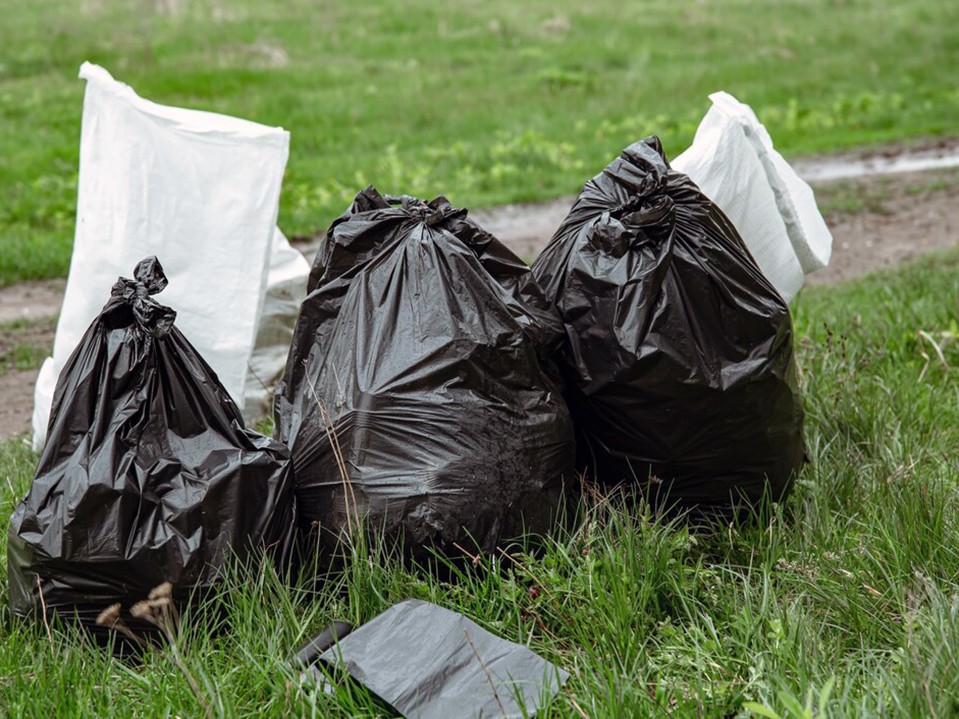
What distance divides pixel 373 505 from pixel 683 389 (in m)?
0.78

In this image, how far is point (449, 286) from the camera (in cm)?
260

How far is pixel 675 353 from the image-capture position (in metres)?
2.67

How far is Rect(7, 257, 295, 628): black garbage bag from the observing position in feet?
7.64

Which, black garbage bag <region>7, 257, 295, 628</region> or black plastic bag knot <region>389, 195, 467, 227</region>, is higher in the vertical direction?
black plastic bag knot <region>389, 195, 467, 227</region>

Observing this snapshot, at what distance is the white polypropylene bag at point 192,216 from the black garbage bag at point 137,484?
78cm

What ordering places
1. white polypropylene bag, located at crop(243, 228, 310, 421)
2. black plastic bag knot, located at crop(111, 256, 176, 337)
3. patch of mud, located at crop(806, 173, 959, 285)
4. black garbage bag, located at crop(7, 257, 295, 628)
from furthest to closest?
patch of mud, located at crop(806, 173, 959, 285), white polypropylene bag, located at crop(243, 228, 310, 421), black plastic bag knot, located at crop(111, 256, 176, 337), black garbage bag, located at crop(7, 257, 295, 628)

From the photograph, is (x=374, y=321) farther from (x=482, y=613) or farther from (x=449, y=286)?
(x=482, y=613)

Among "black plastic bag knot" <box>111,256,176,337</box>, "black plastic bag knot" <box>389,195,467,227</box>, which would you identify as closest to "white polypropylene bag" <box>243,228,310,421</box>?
"black plastic bag knot" <box>389,195,467,227</box>

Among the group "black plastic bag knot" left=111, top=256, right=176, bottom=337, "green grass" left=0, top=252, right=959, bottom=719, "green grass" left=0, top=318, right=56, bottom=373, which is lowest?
"green grass" left=0, top=318, right=56, bottom=373

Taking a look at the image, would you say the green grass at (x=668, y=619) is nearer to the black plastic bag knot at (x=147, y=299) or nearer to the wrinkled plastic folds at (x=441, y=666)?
the wrinkled plastic folds at (x=441, y=666)

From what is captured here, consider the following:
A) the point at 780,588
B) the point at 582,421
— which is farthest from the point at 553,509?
the point at 780,588

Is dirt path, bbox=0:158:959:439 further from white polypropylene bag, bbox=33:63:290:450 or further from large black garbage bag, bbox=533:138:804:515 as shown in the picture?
large black garbage bag, bbox=533:138:804:515

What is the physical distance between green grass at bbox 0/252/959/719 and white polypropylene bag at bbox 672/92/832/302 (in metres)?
0.64

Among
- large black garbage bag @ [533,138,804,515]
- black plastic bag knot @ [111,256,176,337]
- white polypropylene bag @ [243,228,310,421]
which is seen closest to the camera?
black plastic bag knot @ [111,256,176,337]
